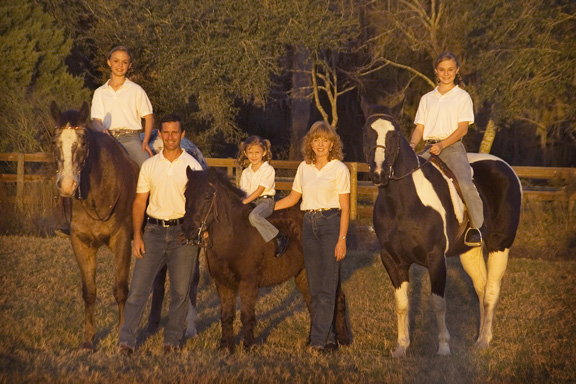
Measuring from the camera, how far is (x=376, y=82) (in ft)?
98.6

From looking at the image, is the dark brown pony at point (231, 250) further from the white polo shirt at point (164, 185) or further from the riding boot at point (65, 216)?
the riding boot at point (65, 216)

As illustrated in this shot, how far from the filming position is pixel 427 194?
315 inches

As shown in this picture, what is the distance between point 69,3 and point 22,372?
21.2m

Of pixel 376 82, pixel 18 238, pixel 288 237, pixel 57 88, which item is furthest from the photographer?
pixel 376 82

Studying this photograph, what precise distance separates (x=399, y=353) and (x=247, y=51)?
16886 millimetres

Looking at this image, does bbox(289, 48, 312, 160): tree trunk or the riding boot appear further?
bbox(289, 48, 312, 160): tree trunk

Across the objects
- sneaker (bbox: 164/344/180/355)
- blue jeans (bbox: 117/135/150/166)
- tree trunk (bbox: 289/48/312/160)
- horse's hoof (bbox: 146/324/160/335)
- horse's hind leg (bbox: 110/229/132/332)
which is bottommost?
horse's hoof (bbox: 146/324/160/335)

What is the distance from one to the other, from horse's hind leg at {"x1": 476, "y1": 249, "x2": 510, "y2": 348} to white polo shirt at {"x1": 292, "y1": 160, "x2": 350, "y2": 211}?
2.44 metres

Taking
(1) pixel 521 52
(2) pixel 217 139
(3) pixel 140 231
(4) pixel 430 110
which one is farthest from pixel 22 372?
(2) pixel 217 139

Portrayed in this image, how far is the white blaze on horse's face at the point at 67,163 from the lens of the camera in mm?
7227

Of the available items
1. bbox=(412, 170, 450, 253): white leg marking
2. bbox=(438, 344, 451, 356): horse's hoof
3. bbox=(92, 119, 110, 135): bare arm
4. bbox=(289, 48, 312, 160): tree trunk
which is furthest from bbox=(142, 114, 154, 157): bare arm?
bbox=(289, 48, 312, 160): tree trunk

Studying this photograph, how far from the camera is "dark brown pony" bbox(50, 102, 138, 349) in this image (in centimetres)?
744

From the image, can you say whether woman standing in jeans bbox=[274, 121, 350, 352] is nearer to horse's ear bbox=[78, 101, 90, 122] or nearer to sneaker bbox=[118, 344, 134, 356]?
sneaker bbox=[118, 344, 134, 356]

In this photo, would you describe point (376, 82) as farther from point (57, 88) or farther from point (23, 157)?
point (23, 157)
